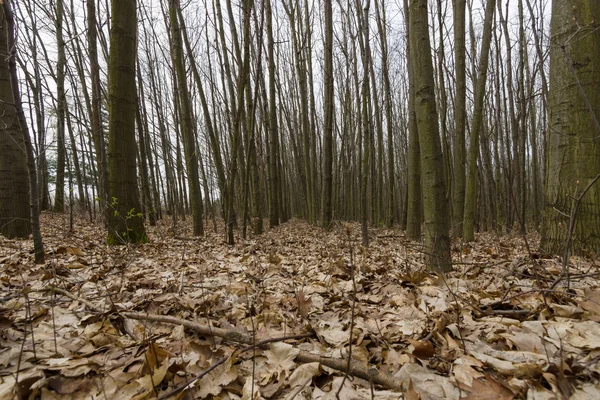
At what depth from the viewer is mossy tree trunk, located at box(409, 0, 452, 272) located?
2.77m

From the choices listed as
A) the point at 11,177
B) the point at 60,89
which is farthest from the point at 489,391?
the point at 60,89

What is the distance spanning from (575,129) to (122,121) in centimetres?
533

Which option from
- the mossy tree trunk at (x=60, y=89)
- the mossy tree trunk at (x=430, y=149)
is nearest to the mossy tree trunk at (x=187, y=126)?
the mossy tree trunk at (x=60, y=89)

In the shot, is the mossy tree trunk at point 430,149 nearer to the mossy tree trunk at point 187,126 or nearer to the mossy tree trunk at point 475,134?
the mossy tree trunk at point 475,134

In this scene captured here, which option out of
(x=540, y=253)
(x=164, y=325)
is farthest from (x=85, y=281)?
(x=540, y=253)

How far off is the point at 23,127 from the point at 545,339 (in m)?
3.76

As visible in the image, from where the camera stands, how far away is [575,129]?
303 cm

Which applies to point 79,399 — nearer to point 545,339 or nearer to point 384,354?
point 384,354

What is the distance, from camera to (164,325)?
1795 mm

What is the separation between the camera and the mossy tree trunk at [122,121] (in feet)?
15.0

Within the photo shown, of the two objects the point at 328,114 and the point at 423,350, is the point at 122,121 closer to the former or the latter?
the point at 328,114

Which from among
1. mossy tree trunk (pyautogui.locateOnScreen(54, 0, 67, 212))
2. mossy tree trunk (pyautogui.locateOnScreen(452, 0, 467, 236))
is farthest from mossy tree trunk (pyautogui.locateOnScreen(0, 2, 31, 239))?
mossy tree trunk (pyautogui.locateOnScreen(452, 0, 467, 236))

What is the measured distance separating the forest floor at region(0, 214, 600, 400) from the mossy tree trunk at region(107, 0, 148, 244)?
→ 85.8 inches

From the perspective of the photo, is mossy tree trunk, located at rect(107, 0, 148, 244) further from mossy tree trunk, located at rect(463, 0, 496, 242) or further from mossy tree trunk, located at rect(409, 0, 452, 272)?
mossy tree trunk, located at rect(463, 0, 496, 242)
